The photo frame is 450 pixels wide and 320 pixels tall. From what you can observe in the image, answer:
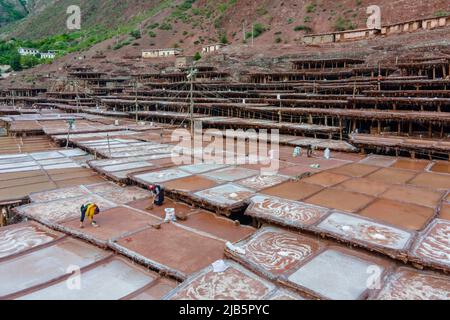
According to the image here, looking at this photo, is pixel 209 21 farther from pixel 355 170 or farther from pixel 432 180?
pixel 432 180

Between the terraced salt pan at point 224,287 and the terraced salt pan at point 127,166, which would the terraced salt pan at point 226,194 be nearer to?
the terraced salt pan at point 224,287

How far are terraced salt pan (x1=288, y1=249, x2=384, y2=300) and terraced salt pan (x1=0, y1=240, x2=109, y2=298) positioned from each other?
469cm

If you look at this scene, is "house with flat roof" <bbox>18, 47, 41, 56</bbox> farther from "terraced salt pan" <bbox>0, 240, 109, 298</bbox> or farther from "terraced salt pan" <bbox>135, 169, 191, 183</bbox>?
"terraced salt pan" <bbox>0, 240, 109, 298</bbox>

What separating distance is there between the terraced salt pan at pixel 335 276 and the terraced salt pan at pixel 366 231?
0.56 m

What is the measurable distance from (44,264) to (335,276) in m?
6.29

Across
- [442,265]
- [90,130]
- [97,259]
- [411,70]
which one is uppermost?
[411,70]

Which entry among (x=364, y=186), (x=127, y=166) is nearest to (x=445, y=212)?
(x=364, y=186)

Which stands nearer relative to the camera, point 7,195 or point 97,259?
point 97,259

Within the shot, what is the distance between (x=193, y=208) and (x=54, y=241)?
4000 millimetres

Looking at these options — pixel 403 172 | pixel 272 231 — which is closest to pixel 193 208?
pixel 272 231

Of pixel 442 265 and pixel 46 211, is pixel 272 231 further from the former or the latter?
pixel 46 211

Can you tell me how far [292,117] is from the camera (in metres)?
24.0

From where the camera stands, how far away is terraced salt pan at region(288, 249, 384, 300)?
5787 mm

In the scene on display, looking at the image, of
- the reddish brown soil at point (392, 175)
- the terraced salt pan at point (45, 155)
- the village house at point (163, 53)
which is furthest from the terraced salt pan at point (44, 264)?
the village house at point (163, 53)
